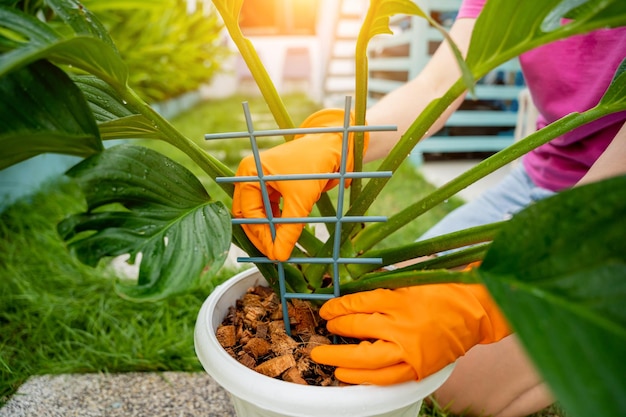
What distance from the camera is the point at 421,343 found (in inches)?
21.4

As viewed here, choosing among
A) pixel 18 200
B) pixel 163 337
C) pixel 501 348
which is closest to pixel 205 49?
pixel 18 200

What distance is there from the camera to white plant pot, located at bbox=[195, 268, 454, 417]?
0.52 metres

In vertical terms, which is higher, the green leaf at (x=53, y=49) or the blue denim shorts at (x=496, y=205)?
the green leaf at (x=53, y=49)

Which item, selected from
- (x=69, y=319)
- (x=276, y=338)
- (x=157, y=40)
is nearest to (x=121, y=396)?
(x=69, y=319)

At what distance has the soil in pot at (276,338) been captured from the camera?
23.7 inches

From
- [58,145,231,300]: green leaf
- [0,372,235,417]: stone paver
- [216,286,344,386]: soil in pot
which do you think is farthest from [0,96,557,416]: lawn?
[58,145,231,300]: green leaf

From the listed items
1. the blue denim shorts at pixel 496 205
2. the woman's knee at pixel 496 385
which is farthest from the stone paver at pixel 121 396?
the blue denim shorts at pixel 496 205

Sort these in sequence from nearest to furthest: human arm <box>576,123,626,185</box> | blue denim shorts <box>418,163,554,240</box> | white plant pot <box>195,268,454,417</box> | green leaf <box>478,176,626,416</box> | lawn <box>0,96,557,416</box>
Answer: green leaf <box>478,176,626,416</box>
white plant pot <box>195,268,454,417</box>
human arm <box>576,123,626,185</box>
lawn <box>0,96,557,416</box>
blue denim shorts <box>418,163,554,240</box>

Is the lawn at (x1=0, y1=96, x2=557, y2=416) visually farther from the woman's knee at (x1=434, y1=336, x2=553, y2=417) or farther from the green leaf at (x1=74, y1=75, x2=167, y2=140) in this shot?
the green leaf at (x1=74, y1=75, x2=167, y2=140)

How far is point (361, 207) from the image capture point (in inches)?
25.0

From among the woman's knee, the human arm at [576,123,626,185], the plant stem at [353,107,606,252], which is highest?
the plant stem at [353,107,606,252]

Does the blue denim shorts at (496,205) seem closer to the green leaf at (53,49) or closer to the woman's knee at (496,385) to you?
the woman's knee at (496,385)

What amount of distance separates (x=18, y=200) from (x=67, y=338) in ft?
2.96

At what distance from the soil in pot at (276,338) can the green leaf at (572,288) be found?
0.29 m
